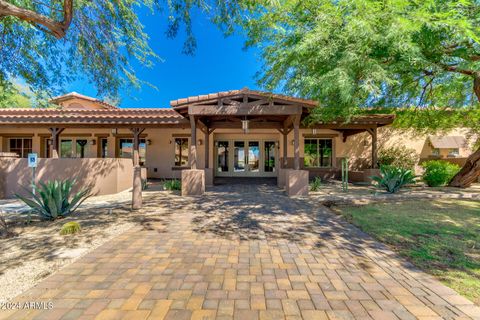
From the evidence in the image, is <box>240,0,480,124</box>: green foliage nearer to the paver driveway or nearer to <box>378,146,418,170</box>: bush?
the paver driveway

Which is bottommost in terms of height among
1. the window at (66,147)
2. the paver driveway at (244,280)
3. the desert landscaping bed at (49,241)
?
the paver driveway at (244,280)

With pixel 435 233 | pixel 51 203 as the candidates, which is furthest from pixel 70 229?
pixel 435 233

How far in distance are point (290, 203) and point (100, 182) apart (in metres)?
→ 7.56

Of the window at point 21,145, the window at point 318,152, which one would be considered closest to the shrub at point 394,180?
the window at point 318,152

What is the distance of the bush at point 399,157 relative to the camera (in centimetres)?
1424

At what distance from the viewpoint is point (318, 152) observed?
15.0m

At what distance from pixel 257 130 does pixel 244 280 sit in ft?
40.2

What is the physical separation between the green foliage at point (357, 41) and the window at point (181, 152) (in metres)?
9.22

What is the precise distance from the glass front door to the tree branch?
10688 millimetres

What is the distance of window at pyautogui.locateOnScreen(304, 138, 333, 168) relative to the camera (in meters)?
14.9

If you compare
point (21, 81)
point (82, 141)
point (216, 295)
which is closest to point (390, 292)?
point (216, 295)

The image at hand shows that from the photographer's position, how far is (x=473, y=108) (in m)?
10.3

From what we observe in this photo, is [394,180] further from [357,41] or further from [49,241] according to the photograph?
[49,241]

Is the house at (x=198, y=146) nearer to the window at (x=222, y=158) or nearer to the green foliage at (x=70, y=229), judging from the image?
the window at (x=222, y=158)
